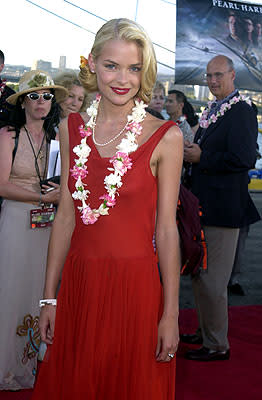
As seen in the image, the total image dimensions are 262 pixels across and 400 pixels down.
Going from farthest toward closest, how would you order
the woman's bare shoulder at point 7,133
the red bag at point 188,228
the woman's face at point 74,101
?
the woman's face at point 74,101 < the woman's bare shoulder at point 7,133 < the red bag at point 188,228

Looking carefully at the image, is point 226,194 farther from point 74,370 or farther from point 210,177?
point 74,370

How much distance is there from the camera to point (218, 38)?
494 inches

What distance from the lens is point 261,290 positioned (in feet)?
21.3

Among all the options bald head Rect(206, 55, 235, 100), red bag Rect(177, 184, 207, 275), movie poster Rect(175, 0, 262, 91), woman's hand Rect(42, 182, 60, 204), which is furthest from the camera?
movie poster Rect(175, 0, 262, 91)

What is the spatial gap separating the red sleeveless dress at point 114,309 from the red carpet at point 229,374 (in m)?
1.62

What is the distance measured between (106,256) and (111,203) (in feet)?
0.63

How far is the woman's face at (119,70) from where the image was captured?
215cm

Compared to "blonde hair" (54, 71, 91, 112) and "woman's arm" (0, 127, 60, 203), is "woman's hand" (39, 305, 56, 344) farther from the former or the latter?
"blonde hair" (54, 71, 91, 112)

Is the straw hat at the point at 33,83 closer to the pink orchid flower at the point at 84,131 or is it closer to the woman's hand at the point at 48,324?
the pink orchid flower at the point at 84,131

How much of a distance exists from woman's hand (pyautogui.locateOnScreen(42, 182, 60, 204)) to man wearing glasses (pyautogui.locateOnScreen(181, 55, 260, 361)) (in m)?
1.18

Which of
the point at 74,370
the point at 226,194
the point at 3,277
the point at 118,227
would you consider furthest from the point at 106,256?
the point at 226,194

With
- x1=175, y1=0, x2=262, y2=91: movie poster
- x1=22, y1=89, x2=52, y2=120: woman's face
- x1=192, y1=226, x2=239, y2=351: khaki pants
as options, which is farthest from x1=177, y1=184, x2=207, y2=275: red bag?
x1=175, y1=0, x2=262, y2=91: movie poster

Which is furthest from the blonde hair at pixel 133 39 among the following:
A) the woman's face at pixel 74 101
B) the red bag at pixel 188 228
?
the woman's face at pixel 74 101

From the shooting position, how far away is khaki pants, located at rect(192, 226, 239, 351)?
428 cm
